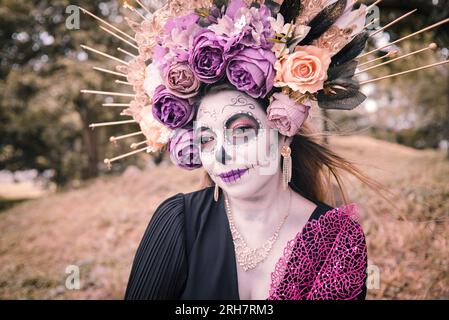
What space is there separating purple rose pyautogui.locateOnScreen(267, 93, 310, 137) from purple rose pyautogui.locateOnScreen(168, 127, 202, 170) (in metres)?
0.37

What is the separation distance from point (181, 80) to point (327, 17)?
26.2 inches

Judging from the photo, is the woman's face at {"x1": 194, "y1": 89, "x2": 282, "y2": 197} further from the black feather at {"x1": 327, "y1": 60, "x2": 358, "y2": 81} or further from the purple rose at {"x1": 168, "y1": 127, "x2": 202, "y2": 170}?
the black feather at {"x1": 327, "y1": 60, "x2": 358, "y2": 81}

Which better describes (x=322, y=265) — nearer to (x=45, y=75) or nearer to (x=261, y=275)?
(x=261, y=275)

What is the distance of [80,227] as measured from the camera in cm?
598

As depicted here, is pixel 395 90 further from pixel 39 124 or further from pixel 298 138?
pixel 298 138

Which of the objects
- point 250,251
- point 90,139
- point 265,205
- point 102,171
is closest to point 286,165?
point 265,205

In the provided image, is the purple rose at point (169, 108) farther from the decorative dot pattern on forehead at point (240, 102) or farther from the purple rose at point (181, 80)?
the decorative dot pattern on forehead at point (240, 102)

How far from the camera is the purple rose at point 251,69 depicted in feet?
5.41

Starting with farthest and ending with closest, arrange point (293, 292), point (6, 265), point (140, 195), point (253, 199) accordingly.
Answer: point (140, 195), point (6, 265), point (253, 199), point (293, 292)

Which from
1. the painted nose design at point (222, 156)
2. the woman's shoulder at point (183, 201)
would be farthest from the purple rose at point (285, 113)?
the woman's shoulder at point (183, 201)

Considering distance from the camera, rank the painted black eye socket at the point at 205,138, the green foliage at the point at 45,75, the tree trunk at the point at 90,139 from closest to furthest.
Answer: the painted black eye socket at the point at 205,138
the green foliage at the point at 45,75
the tree trunk at the point at 90,139

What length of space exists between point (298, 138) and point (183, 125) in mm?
626

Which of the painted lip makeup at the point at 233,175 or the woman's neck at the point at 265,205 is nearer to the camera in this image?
the painted lip makeup at the point at 233,175
